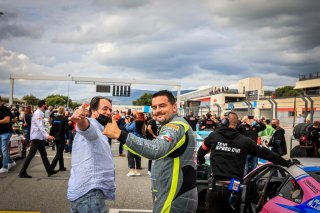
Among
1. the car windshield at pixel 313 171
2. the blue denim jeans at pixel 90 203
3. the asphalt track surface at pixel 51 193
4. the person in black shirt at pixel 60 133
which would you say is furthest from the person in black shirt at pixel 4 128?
the car windshield at pixel 313 171

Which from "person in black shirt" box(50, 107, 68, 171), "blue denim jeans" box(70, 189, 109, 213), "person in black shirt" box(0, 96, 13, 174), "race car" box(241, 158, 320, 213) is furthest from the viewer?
"person in black shirt" box(50, 107, 68, 171)

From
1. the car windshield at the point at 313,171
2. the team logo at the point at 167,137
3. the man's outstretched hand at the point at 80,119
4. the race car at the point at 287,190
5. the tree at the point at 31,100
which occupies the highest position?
the tree at the point at 31,100

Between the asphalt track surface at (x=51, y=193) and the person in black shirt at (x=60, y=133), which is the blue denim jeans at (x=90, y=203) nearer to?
the asphalt track surface at (x=51, y=193)

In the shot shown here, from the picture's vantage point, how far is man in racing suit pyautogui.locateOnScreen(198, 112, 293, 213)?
437 cm

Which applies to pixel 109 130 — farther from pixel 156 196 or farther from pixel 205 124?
pixel 205 124

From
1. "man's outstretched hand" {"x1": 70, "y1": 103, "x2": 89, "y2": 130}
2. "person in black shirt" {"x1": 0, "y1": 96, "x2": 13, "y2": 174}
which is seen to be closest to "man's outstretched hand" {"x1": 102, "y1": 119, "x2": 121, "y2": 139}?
"man's outstretched hand" {"x1": 70, "y1": 103, "x2": 89, "y2": 130}

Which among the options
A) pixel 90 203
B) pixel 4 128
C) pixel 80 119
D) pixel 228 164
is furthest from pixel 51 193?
pixel 80 119

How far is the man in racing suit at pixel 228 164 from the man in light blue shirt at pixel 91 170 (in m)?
1.67

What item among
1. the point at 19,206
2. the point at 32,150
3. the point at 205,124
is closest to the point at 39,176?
the point at 32,150

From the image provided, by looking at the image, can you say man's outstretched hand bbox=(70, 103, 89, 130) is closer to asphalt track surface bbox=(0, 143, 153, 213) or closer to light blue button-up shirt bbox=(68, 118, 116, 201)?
light blue button-up shirt bbox=(68, 118, 116, 201)

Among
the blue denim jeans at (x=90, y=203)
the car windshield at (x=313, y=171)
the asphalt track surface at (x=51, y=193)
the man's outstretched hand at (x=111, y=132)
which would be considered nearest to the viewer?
the man's outstretched hand at (x=111, y=132)

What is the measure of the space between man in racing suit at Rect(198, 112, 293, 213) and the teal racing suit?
1559 mm

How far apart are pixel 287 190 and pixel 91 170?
6.96ft

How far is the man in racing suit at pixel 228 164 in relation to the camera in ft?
14.3
